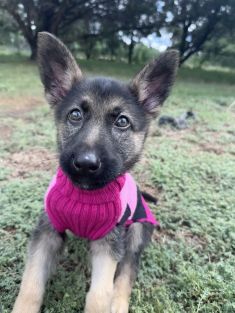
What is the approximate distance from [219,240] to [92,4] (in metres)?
20.8

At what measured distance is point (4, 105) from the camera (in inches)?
379

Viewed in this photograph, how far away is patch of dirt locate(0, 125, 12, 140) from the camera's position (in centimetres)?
702

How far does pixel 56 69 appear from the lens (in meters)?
3.60

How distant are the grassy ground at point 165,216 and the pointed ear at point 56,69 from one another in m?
1.52

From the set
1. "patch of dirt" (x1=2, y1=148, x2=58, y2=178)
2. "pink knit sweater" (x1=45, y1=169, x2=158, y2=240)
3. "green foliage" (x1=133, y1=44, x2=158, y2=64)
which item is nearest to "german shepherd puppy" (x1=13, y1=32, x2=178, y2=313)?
"pink knit sweater" (x1=45, y1=169, x2=158, y2=240)

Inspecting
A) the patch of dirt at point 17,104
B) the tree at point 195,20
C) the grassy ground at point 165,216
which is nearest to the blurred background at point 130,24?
the tree at point 195,20

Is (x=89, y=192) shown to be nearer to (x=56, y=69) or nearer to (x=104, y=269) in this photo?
(x=104, y=269)

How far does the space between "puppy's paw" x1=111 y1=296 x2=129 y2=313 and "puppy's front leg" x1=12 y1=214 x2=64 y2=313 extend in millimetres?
599

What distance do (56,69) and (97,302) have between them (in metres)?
2.11

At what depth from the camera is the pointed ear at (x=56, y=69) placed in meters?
3.39

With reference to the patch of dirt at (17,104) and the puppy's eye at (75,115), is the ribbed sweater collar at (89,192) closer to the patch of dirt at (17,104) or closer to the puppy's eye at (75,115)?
the puppy's eye at (75,115)

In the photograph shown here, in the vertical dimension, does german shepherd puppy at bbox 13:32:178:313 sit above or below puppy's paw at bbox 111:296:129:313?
above

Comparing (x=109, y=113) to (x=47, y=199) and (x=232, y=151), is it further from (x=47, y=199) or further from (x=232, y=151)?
(x=232, y=151)

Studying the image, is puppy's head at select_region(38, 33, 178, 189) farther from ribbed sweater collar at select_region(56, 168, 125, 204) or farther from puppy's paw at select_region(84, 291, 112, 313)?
puppy's paw at select_region(84, 291, 112, 313)
